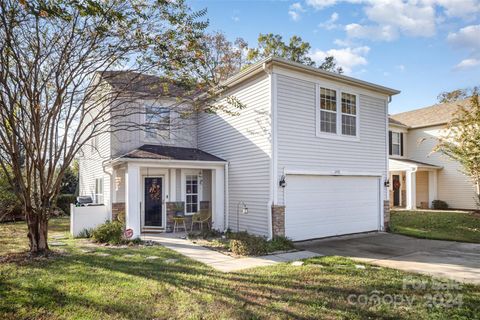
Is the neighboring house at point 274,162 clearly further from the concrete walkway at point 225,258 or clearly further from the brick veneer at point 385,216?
the concrete walkway at point 225,258

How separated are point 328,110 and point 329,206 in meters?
3.36

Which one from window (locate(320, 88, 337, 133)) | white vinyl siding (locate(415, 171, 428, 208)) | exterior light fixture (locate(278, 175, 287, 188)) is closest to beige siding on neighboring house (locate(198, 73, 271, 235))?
exterior light fixture (locate(278, 175, 287, 188))

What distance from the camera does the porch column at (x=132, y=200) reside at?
1045cm

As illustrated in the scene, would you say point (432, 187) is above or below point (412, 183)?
below

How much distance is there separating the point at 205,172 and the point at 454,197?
16437mm

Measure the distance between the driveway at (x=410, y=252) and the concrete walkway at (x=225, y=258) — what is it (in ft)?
3.71

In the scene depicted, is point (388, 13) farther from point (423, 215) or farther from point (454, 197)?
point (454, 197)

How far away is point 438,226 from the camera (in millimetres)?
13789

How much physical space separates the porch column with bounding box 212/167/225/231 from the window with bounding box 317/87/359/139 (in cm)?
394

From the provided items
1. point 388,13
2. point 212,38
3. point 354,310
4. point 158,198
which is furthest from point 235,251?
point 212,38

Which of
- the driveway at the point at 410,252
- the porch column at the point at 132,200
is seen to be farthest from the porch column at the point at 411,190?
the porch column at the point at 132,200

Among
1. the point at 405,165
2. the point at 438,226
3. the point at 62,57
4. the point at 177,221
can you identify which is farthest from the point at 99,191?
the point at 405,165

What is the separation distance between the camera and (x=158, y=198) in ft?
41.3

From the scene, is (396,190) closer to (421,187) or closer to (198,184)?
(421,187)
